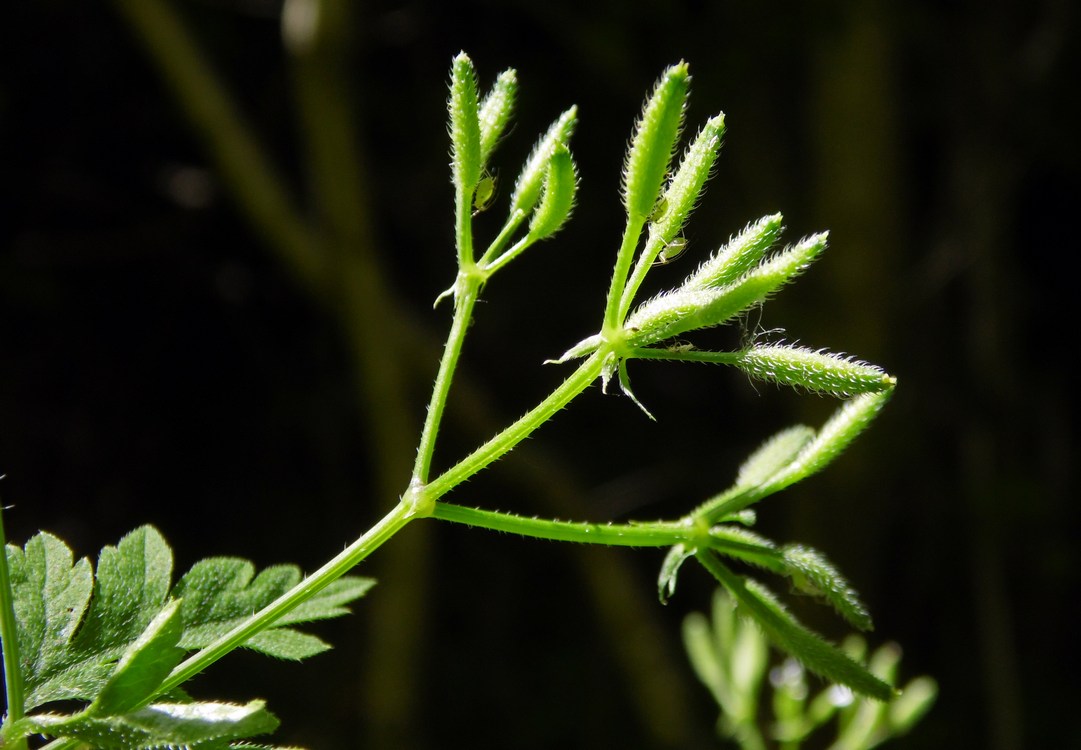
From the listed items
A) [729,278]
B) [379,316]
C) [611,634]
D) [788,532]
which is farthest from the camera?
[788,532]

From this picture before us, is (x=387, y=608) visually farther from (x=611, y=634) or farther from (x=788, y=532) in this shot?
(x=788, y=532)

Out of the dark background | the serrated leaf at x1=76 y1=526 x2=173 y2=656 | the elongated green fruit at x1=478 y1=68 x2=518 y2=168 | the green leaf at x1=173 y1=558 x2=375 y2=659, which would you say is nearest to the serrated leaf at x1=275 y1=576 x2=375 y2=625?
the green leaf at x1=173 y1=558 x2=375 y2=659

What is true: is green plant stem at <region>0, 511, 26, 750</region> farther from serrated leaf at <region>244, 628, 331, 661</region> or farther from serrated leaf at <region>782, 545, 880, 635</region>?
serrated leaf at <region>782, 545, 880, 635</region>


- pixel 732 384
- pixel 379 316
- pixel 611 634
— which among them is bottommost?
pixel 611 634

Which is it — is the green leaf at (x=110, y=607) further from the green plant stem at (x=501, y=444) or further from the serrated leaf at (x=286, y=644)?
the green plant stem at (x=501, y=444)

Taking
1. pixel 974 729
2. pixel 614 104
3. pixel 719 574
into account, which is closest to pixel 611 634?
pixel 974 729
